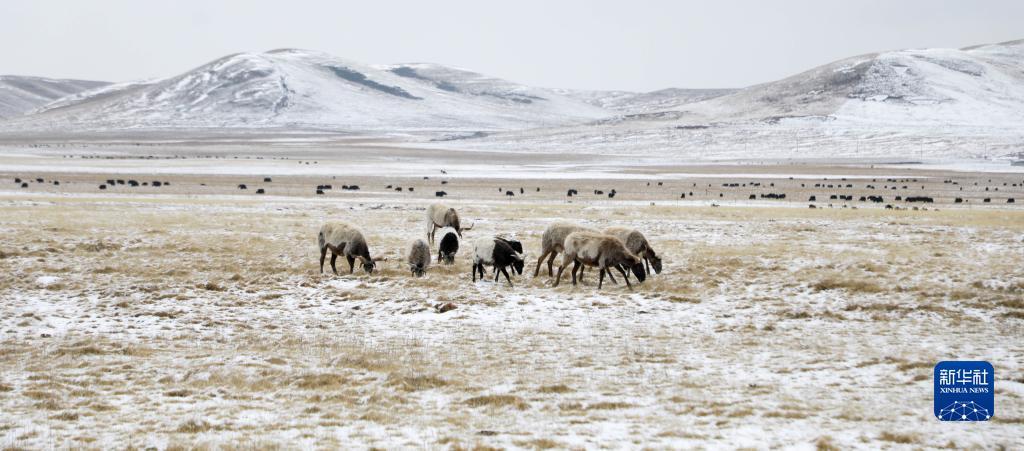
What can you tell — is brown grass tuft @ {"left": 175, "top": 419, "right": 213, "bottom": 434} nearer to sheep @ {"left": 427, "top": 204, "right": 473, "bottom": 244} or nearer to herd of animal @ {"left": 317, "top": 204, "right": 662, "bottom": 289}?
herd of animal @ {"left": 317, "top": 204, "right": 662, "bottom": 289}

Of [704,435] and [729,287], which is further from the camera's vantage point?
[729,287]

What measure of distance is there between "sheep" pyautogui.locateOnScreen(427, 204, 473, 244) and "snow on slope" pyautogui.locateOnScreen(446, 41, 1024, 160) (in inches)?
4068

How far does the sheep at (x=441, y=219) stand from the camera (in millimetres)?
24211

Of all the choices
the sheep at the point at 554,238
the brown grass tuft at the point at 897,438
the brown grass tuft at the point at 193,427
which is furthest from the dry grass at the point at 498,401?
the sheep at the point at 554,238

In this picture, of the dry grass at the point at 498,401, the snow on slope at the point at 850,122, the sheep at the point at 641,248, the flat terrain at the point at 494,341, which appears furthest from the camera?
the snow on slope at the point at 850,122

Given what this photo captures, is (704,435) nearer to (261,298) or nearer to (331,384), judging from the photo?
(331,384)

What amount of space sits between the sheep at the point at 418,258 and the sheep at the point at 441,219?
15.3 ft

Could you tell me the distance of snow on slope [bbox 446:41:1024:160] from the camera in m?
128

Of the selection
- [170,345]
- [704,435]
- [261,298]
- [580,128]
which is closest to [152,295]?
[261,298]

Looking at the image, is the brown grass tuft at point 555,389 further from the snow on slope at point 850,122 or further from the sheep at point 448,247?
the snow on slope at point 850,122

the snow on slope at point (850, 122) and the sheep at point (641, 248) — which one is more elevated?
the snow on slope at point (850, 122)

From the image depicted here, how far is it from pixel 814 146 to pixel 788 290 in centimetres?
12501

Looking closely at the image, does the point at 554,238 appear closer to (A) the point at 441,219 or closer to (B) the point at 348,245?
(B) the point at 348,245

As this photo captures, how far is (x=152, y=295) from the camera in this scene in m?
16.1
